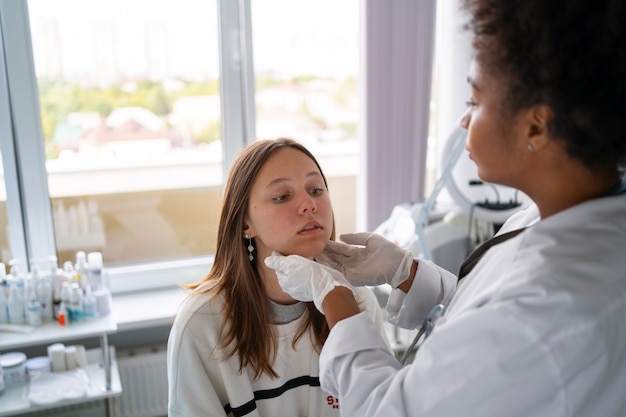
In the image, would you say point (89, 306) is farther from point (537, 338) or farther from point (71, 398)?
point (537, 338)

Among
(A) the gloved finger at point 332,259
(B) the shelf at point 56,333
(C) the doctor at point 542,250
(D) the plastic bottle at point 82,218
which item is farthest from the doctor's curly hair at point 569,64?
(D) the plastic bottle at point 82,218

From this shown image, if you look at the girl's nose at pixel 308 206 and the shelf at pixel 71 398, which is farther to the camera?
→ the shelf at pixel 71 398

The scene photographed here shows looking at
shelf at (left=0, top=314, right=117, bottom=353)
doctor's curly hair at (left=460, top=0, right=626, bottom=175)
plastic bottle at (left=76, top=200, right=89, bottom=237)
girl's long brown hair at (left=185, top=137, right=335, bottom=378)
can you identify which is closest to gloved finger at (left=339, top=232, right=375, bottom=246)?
girl's long brown hair at (left=185, top=137, right=335, bottom=378)

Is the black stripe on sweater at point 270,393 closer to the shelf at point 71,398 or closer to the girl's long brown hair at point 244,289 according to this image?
the girl's long brown hair at point 244,289

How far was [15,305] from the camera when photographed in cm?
217

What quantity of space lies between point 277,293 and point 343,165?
63.3 inches

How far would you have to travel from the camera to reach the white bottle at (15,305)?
2.16 metres

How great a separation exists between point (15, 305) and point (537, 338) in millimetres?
2002

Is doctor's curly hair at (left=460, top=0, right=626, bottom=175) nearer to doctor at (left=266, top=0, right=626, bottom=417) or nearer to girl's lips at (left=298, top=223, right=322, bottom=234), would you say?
doctor at (left=266, top=0, right=626, bottom=417)

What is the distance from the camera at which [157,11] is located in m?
2.52

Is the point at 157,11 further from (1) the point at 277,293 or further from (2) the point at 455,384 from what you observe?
(2) the point at 455,384

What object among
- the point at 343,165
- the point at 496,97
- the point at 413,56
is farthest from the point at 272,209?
the point at 343,165

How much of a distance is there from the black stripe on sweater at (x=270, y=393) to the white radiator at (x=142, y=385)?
116 centimetres

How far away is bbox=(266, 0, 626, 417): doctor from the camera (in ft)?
2.36
